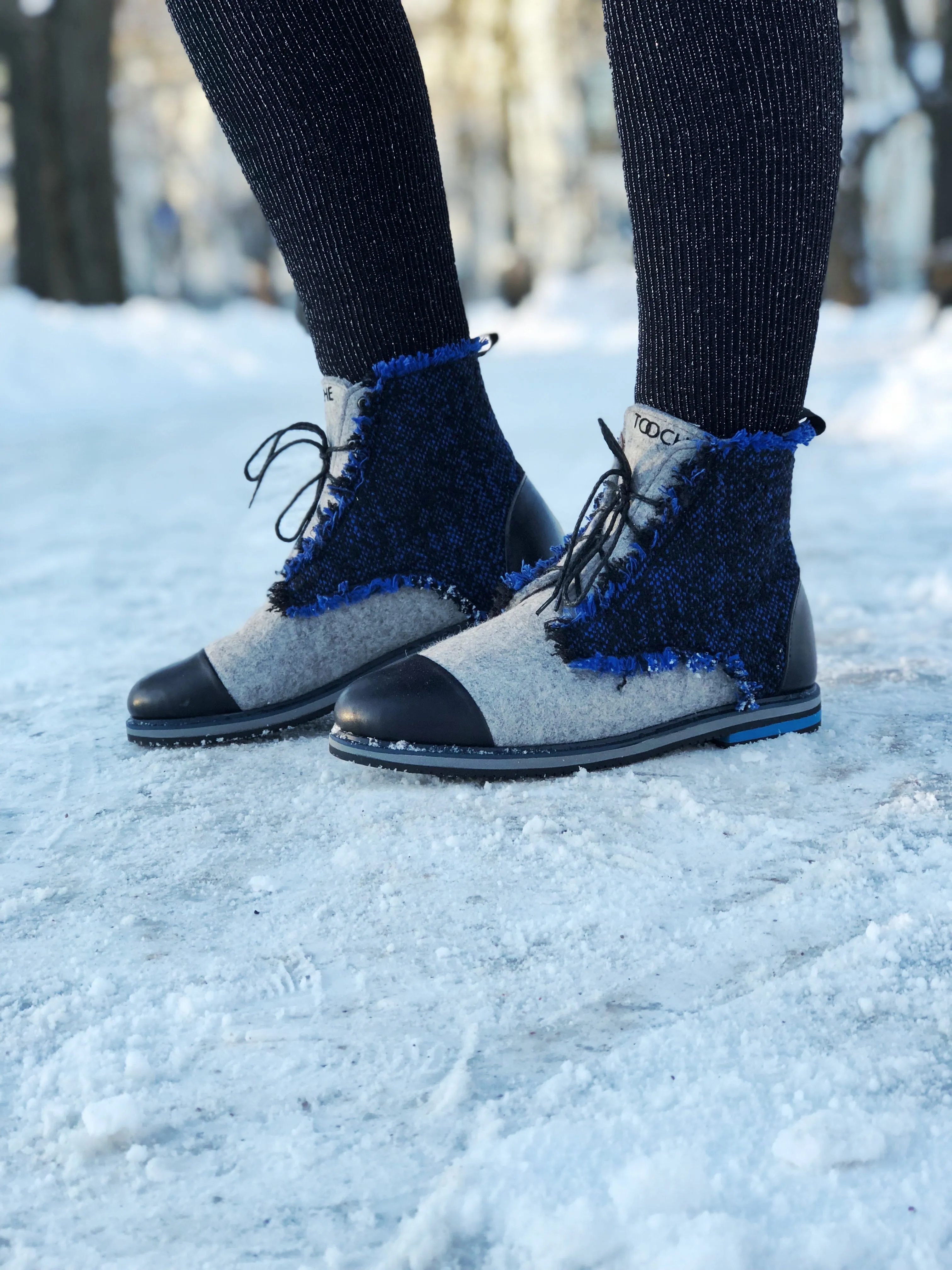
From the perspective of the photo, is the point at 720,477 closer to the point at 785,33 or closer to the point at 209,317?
the point at 785,33

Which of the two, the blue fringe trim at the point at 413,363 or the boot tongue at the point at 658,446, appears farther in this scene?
the blue fringe trim at the point at 413,363

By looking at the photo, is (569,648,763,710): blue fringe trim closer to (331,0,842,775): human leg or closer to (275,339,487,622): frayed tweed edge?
(331,0,842,775): human leg

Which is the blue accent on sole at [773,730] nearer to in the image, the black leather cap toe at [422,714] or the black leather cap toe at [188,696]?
the black leather cap toe at [422,714]

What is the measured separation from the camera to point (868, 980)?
716 millimetres

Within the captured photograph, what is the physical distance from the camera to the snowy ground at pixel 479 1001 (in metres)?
0.55

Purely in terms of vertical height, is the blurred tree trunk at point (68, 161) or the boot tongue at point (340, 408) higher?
the blurred tree trunk at point (68, 161)

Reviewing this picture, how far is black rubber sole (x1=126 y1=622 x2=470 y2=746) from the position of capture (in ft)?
3.88

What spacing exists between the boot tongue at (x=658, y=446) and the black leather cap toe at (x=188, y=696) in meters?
0.44

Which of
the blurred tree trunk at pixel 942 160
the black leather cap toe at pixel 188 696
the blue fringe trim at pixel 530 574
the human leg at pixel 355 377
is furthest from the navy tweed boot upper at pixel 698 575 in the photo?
the blurred tree trunk at pixel 942 160

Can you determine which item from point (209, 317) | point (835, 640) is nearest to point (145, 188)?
point (209, 317)

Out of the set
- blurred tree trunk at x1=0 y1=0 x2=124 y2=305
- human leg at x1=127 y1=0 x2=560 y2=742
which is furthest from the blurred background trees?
human leg at x1=127 y1=0 x2=560 y2=742

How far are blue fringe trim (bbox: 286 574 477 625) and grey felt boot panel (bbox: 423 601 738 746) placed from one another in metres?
0.14

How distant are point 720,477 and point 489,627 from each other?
0.79 ft


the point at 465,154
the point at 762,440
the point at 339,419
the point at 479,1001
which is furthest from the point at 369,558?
the point at 465,154
